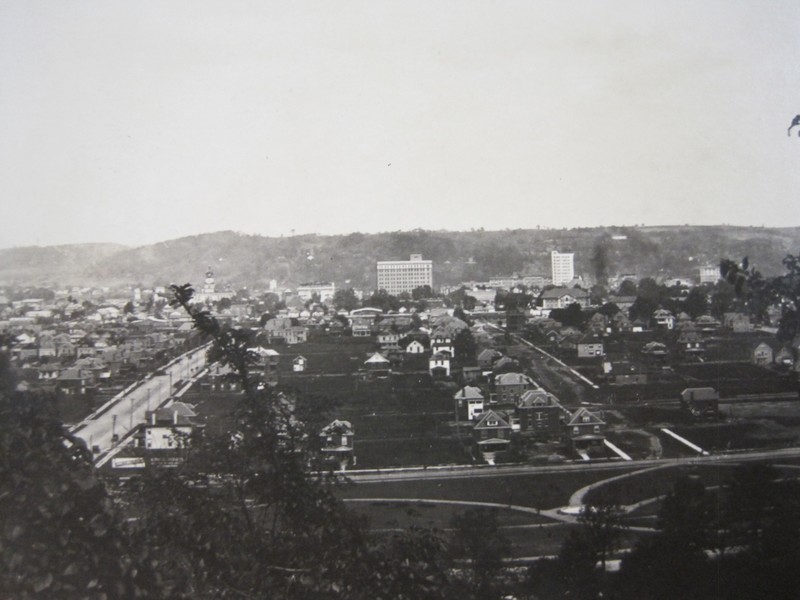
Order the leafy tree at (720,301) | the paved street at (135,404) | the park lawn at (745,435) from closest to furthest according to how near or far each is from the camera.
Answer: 1. the paved street at (135,404)
2. the park lawn at (745,435)
3. the leafy tree at (720,301)

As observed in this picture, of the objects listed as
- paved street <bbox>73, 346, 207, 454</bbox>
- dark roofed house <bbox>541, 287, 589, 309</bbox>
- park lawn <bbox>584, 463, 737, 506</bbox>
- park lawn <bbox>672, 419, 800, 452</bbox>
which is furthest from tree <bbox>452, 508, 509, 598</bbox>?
dark roofed house <bbox>541, 287, 589, 309</bbox>

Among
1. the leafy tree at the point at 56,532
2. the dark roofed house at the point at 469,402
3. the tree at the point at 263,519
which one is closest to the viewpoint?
the leafy tree at the point at 56,532

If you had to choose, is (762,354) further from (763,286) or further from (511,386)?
(763,286)

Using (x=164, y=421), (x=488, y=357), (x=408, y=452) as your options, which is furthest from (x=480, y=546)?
(x=164, y=421)

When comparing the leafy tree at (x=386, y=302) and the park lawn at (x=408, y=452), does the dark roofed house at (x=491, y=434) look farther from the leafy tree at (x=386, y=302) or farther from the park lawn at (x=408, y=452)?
the leafy tree at (x=386, y=302)

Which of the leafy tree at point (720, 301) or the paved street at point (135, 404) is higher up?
the leafy tree at point (720, 301)

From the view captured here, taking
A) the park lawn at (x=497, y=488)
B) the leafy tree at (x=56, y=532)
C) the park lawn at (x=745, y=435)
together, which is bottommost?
the park lawn at (x=497, y=488)

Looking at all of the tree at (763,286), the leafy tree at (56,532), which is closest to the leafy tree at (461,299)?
the tree at (763,286)
